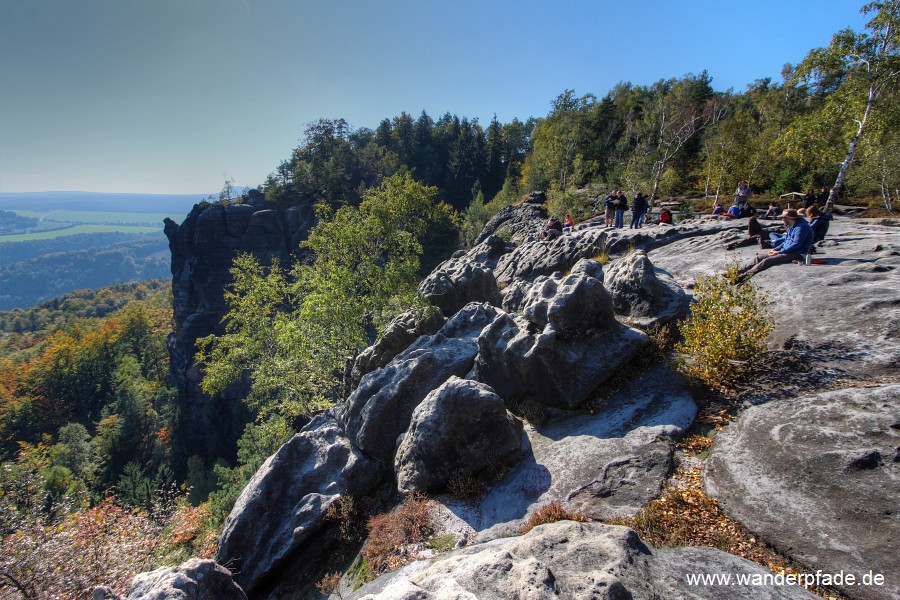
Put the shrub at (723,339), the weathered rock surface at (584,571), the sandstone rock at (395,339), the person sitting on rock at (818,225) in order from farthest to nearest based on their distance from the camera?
1. the sandstone rock at (395,339)
2. the person sitting on rock at (818,225)
3. the shrub at (723,339)
4. the weathered rock surface at (584,571)

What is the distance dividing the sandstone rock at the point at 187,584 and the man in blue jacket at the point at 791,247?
20028mm

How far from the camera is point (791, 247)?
48.6 feet

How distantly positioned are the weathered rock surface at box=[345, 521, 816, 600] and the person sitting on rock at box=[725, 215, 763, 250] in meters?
17.5

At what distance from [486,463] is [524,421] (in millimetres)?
2143

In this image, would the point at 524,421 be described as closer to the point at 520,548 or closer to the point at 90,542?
the point at 520,548

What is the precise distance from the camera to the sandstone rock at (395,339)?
Result: 19.8 meters

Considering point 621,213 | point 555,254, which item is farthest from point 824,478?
point 621,213

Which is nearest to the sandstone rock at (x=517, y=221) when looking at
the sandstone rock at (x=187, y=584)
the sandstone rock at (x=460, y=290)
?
the sandstone rock at (x=460, y=290)

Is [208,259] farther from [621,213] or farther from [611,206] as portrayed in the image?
[621,213]

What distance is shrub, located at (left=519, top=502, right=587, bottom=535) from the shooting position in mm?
8578

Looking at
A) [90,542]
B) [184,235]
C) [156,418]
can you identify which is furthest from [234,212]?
[90,542]

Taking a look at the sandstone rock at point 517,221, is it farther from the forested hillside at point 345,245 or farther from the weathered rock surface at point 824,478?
the weathered rock surface at point 824,478

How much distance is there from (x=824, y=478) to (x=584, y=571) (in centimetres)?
519

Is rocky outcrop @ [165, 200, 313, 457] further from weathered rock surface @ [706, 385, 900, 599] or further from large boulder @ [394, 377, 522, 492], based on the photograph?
weathered rock surface @ [706, 385, 900, 599]
